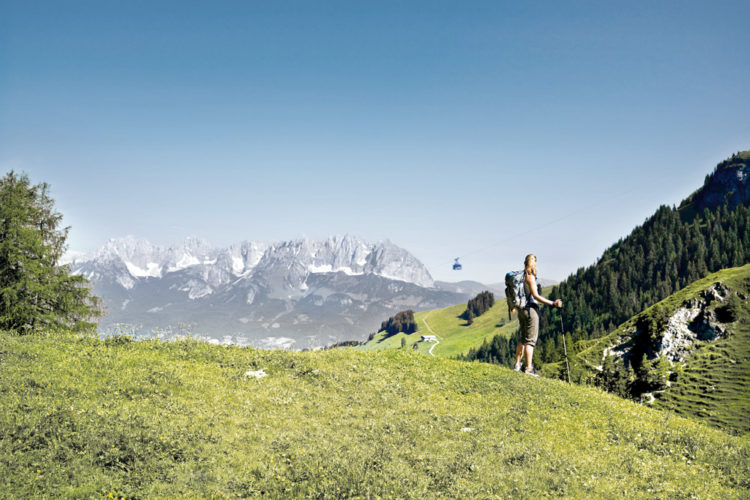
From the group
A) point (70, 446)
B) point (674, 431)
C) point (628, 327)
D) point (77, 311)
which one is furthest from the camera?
point (628, 327)

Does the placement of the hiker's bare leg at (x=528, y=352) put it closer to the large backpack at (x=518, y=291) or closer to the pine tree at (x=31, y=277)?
the large backpack at (x=518, y=291)

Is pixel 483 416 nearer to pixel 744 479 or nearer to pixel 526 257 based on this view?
pixel 744 479

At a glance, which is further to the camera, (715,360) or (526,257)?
(715,360)

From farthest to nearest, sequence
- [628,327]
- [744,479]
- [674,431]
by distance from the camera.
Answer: [628,327] < [674,431] < [744,479]

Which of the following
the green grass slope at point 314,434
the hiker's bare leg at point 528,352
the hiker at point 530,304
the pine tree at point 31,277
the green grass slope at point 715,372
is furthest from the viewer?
the green grass slope at point 715,372

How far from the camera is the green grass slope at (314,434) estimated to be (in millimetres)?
9906

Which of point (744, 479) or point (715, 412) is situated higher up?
point (744, 479)

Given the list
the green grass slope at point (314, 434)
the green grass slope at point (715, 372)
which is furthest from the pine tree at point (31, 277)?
the green grass slope at point (715, 372)

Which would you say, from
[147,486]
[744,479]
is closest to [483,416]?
[744,479]

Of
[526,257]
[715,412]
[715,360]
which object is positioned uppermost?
[526,257]

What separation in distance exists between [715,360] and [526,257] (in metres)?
121

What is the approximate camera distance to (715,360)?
10956cm

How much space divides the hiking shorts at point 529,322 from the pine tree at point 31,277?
30099mm

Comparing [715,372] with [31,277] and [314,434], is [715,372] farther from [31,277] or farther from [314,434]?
[31,277]
